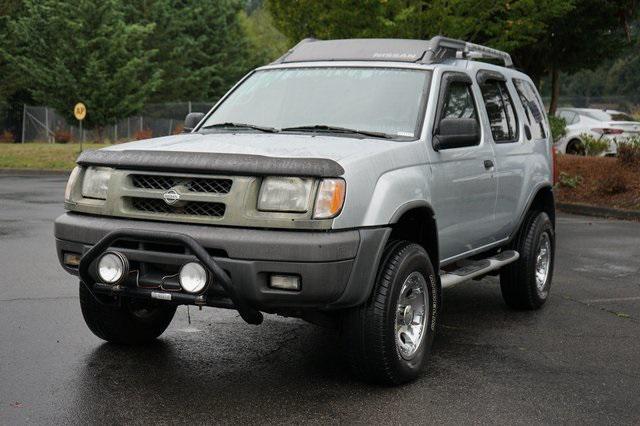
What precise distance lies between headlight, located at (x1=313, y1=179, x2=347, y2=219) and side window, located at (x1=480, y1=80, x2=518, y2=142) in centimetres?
254

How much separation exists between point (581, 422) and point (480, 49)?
3649mm

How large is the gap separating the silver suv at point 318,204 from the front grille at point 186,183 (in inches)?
0.4

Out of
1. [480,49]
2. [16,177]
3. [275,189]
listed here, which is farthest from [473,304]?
[16,177]

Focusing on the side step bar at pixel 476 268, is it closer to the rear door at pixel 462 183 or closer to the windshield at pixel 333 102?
the rear door at pixel 462 183

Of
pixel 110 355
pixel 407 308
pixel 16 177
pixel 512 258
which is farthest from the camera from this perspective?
pixel 16 177

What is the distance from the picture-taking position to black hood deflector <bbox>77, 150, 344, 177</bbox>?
4.75 m

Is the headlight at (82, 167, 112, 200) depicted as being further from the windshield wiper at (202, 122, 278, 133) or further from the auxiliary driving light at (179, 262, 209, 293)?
the windshield wiper at (202, 122, 278, 133)

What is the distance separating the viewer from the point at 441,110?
6.17 meters

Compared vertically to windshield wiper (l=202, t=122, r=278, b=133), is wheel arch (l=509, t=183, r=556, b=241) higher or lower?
lower

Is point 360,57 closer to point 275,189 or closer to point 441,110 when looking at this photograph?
point 441,110

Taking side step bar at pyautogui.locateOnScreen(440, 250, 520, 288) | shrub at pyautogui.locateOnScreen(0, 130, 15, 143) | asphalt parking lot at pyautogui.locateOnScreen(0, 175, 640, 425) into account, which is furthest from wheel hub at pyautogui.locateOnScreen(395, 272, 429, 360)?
shrub at pyautogui.locateOnScreen(0, 130, 15, 143)

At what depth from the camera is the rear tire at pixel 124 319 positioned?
5785 millimetres

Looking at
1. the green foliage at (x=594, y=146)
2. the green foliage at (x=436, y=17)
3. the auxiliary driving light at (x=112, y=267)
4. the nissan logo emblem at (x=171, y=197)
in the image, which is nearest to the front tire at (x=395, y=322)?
the nissan logo emblem at (x=171, y=197)

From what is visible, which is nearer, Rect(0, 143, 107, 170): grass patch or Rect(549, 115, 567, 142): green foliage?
Rect(549, 115, 567, 142): green foliage
